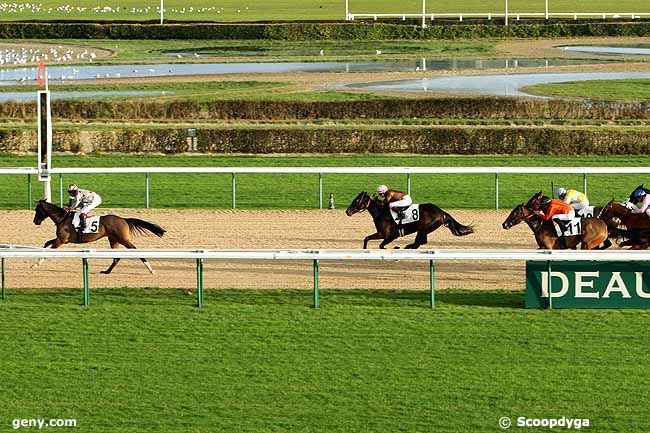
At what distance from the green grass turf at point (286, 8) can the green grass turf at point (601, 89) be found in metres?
35.8

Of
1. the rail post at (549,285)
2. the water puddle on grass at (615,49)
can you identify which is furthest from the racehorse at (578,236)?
the water puddle on grass at (615,49)

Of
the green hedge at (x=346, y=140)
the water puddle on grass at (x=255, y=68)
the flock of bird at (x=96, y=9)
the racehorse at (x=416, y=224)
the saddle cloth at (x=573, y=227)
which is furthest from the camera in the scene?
the flock of bird at (x=96, y=9)

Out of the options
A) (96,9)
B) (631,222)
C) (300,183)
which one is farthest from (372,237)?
(96,9)

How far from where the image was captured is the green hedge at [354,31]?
59.5 m

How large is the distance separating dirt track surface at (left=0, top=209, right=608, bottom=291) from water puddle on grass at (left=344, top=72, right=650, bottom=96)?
54.9 feet

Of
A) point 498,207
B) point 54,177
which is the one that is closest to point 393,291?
point 498,207

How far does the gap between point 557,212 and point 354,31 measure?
44.5 metres

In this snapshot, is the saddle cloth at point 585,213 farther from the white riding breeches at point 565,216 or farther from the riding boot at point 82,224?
the riding boot at point 82,224

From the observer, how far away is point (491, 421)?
1090 cm

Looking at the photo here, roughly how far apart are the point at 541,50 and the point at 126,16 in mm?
30963

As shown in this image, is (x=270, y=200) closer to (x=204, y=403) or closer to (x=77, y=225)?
(x=77, y=225)

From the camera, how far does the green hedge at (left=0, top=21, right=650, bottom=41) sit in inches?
2344

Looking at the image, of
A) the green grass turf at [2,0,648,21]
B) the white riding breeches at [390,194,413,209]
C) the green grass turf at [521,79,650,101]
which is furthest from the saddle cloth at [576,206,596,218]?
the green grass turf at [2,0,648,21]

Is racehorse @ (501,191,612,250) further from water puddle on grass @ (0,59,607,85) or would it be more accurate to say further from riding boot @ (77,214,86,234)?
water puddle on grass @ (0,59,607,85)
